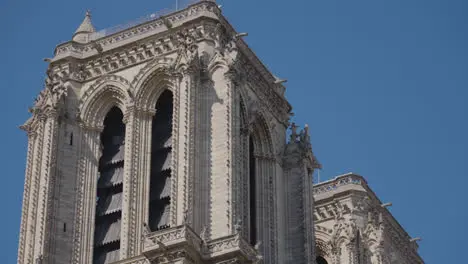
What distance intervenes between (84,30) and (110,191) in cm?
790

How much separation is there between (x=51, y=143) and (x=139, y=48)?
4922 millimetres

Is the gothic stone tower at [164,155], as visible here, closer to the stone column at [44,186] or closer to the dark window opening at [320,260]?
the stone column at [44,186]

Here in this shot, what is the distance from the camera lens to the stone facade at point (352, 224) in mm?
77375

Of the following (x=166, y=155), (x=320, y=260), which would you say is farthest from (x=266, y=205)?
(x=320, y=260)

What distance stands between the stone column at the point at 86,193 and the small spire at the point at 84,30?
442cm

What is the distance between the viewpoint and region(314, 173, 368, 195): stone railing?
3130 inches

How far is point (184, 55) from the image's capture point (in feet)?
222

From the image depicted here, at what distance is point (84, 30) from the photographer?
72688 mm

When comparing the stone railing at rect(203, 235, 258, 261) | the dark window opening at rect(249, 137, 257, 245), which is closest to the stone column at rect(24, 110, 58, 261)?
the stone railing at rect(203, 235, 258, 261)

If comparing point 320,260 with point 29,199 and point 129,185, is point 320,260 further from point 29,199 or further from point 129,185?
point 29,199

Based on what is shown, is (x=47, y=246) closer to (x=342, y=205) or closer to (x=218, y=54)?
(x=218, y=54)

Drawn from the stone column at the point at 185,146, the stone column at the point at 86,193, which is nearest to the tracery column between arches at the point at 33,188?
the stone column at the point at 86,193

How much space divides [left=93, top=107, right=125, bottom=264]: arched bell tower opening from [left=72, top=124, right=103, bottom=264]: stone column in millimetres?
277

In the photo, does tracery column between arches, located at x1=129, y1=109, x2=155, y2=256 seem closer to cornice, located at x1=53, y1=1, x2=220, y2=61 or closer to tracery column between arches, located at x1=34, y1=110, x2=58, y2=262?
tracery column between arches, located at x1=34, y1=110, x2=58, y2=262
